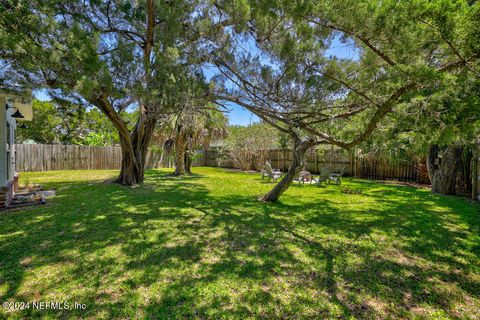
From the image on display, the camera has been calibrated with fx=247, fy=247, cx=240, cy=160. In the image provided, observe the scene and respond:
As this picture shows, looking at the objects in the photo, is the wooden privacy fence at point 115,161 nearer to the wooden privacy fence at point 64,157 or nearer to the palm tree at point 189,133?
the wooden privacy fence at point 64,157

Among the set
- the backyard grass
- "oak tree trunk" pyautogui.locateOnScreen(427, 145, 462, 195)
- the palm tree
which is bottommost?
the backyard grass

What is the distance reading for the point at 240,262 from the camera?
117 inches

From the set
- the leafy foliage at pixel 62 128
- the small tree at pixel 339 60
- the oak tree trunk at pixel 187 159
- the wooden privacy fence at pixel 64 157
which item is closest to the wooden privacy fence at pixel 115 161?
the wooden privacy fence at pixel 64 157

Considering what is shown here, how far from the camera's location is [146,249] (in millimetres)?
3285

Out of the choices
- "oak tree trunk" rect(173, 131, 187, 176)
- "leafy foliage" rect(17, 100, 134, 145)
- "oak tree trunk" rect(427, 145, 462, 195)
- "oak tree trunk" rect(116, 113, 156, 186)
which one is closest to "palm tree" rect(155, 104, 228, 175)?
"oak tree trunk" rect(173, 131, 187, 176)

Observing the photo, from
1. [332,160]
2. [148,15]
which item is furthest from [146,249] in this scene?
[332,160]

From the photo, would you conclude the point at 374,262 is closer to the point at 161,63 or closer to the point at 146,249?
the point at 146,249

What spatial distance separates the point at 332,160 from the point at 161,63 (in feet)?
38.9

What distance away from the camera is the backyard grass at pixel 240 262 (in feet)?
7.23

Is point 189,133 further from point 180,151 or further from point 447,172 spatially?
point 447,172

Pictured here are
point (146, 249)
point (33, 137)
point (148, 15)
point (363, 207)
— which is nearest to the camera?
point (146, 249)

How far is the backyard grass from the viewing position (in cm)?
220

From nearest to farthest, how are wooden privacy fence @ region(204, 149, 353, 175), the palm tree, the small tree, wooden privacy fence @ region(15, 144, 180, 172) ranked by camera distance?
the small tree
the palm tree
wooden privacy fence @ region(15, 144, 180, 172)
wooden privacy fence @ region(204, 149, 353, 175)

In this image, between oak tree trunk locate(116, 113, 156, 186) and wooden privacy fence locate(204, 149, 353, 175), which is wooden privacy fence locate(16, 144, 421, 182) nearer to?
wooden privacy fence locate(204, 149, 353, 175)
